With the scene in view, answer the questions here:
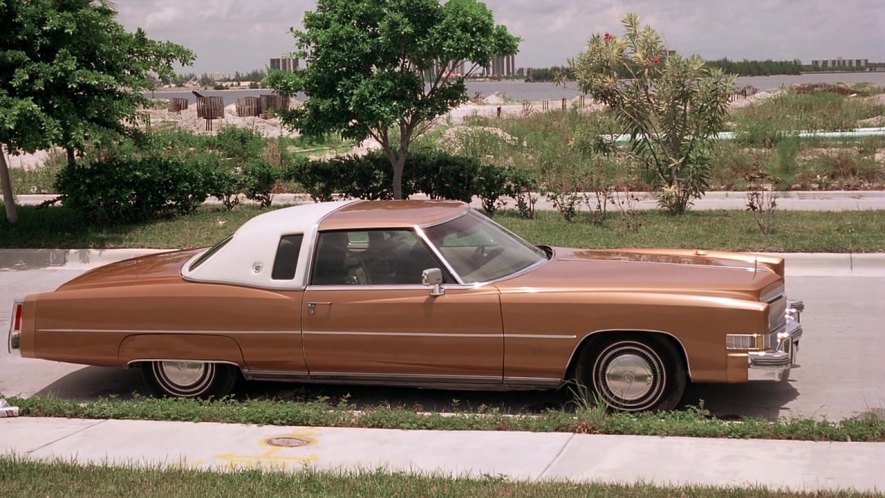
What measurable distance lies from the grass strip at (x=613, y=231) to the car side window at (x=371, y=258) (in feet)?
20.3

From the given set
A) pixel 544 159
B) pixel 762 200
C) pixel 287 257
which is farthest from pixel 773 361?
pixel 544 159

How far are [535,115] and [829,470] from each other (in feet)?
90.5

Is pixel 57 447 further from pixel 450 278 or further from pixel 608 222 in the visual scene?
pixel 608 222

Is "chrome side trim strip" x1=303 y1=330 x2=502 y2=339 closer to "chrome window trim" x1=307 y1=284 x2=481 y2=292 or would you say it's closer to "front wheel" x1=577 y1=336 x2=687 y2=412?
"chrome window trim" x1=307 y1=284 x2=481 y2=292

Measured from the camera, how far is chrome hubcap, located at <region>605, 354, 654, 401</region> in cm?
657

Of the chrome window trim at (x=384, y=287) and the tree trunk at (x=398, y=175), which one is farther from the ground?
the tree trunk at (x=398, y=175)

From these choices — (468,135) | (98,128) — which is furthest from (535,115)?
(98,128)

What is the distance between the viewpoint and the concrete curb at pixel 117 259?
468 inches

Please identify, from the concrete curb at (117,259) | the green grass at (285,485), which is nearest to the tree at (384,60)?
the concrete curb at (117,259)

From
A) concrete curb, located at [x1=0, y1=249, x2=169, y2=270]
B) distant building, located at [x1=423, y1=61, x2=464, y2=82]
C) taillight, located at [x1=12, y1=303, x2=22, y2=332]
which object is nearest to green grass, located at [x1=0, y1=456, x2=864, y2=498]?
taillight, located at [x1=12, y1=303, x2=22, y2=332]

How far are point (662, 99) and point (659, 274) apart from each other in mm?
9063

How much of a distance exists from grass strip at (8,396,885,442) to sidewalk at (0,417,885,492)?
4.7 inches

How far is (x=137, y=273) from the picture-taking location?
773cm

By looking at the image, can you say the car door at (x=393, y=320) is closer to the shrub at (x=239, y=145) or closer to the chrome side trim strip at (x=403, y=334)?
the chrome side trim strip at (x=403, y=334)
